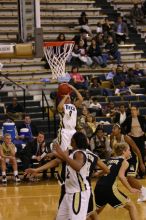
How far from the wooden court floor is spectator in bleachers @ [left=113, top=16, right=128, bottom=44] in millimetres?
10301

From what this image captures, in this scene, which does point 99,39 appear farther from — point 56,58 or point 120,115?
point 56,58

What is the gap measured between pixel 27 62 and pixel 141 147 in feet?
25.8

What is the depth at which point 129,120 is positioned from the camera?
14898 millimetres

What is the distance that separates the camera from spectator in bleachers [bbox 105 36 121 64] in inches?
947

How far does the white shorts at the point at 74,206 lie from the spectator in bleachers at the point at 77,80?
12.5m

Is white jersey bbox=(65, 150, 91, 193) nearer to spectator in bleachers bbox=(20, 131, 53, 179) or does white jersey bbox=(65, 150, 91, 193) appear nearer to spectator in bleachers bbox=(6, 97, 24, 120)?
spectator in bleachers bbox=(20, 131, 53, 179)

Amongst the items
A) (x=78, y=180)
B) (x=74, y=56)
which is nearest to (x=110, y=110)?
(x=74, y=56)

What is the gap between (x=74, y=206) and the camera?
8.35m

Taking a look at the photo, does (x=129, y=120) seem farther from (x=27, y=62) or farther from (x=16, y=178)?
(x=27, y=62)

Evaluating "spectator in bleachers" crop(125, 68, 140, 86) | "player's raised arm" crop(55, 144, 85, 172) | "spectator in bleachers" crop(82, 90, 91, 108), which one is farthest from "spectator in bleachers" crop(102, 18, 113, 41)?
"player's raised arm" crop(55, 144, 85, 172)

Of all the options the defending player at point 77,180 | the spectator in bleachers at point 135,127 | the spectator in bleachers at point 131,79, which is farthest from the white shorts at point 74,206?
the spectator in bleachers at point 131,79

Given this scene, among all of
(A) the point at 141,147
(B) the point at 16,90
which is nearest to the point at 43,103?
(B) the point at 16,90

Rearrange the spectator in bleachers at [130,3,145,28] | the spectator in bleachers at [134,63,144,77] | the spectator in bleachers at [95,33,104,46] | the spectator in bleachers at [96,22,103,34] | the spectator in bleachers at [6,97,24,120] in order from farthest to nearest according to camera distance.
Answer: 1. the spectator in bleachers at [130,3,145,28]
2. the spectator in bleachers at [96,22,103,34]
3. the spectator in bleachers at [95,33,104,46]
4. the spectator in bleachers at [134,63,144,77]
5. the spectator in bleachers at [6,97,24,120]

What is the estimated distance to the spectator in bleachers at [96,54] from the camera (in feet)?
76.3
